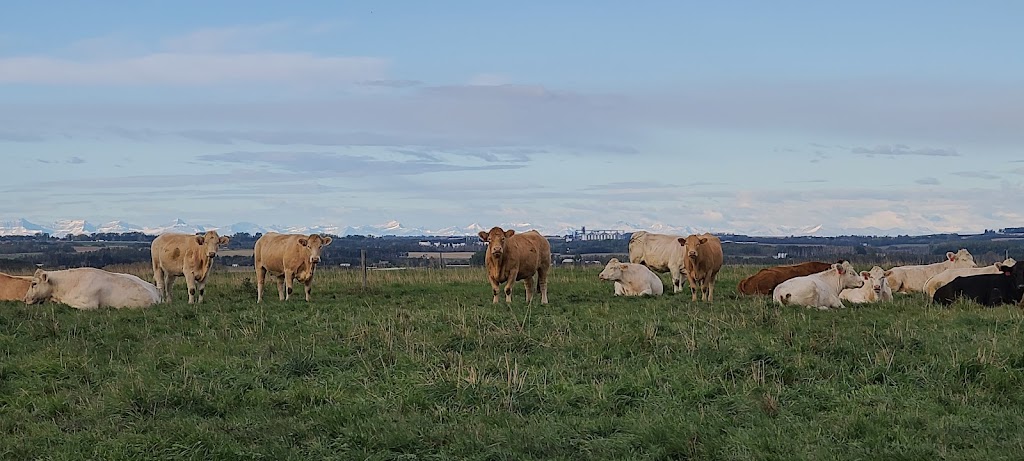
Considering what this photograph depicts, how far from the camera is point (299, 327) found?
606 inches

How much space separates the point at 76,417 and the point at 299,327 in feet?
19.7

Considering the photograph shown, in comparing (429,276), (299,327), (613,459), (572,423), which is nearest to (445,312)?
(299,327)

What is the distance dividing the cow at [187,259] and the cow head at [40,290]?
9.20 feet

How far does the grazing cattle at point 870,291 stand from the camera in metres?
21.5

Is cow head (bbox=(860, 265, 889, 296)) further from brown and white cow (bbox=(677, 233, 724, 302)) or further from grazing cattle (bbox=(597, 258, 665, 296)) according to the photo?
grazing cattle (bbox=(597, 258, 665, 296))

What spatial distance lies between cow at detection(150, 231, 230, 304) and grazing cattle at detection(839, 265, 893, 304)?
568 inches

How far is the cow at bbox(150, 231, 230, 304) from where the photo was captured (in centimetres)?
2294

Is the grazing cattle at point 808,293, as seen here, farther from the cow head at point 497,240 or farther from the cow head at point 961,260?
the cow head at point 961,260

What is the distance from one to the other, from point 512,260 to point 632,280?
3.97m

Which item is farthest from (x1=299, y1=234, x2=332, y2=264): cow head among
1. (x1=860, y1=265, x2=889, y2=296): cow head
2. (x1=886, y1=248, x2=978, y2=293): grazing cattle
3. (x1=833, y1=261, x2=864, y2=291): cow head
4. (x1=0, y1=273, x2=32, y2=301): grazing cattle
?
(x1=886, y1=248, x2=978, y2=293): grazing cattle

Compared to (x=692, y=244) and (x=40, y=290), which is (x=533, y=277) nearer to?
(x=692, y=244)

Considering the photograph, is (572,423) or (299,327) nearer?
(572,423)

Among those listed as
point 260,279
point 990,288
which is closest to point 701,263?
point 990,288

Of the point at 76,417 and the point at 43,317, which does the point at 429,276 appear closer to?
the point at 43,317
